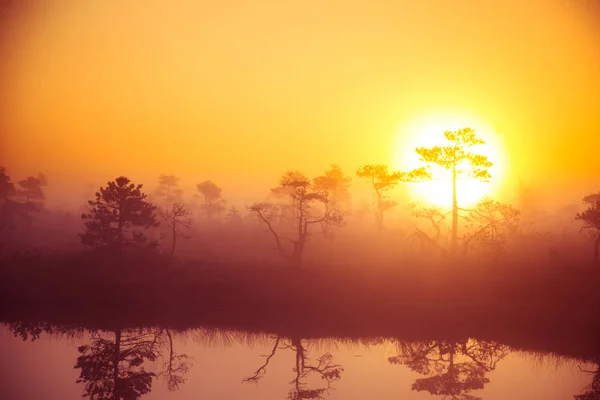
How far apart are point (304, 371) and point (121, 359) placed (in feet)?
33.7

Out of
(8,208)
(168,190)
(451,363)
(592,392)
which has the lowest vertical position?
(592,392)

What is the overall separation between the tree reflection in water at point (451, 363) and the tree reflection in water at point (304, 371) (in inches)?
141

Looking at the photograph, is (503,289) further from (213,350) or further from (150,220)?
(150,220)

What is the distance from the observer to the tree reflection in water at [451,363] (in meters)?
21.2

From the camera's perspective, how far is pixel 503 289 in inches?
1462

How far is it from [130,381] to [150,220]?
23.7 metres

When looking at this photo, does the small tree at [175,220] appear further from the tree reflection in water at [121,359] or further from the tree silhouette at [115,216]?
the tree reflection in water at [121,359]

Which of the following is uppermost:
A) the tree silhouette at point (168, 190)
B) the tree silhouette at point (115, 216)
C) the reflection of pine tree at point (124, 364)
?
the tree silhouette at point (168, 190)

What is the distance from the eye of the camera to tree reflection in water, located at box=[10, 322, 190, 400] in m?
21.5

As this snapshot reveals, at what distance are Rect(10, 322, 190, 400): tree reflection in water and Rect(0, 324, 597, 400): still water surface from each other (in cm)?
6

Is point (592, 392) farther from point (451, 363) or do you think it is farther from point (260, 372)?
point (260, 372)

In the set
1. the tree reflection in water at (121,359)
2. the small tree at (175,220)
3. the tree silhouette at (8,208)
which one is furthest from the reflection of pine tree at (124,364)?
the tree silhouette at (8,208)

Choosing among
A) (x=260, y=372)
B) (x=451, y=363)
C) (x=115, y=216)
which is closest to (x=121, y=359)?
(x=260, y=372)

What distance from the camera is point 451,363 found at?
24.4 m
